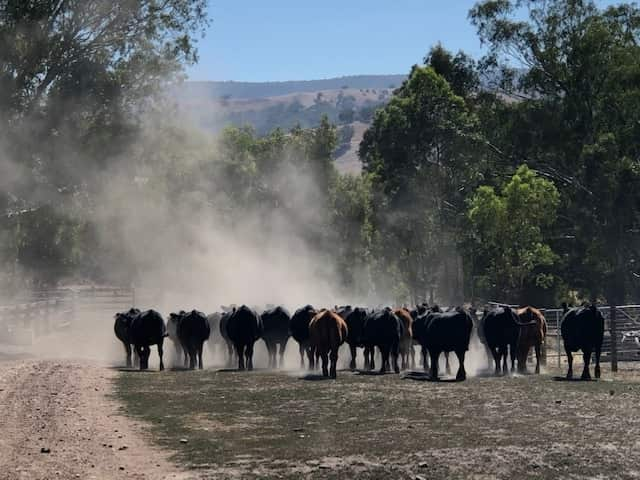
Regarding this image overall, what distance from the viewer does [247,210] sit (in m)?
85.0

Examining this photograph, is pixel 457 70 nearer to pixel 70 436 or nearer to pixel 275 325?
pixel 275 325

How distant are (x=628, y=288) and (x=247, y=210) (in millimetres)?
31386

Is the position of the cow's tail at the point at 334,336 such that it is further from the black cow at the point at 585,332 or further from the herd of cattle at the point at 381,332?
the black cow at the point at 585,332

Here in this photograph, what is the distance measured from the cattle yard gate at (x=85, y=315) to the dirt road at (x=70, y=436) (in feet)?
53.9

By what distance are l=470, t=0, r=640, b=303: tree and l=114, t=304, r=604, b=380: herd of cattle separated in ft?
98.5

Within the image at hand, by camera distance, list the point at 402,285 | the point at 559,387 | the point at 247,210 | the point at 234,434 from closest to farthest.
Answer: the point at 234,434 → the point at 559,387 → the point at 247,210 → the point at 402,285

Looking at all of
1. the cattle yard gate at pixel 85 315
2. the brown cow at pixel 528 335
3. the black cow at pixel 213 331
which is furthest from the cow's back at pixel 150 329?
the cattle yard gate at pixel 85 315

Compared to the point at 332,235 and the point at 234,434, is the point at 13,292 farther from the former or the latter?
the point at 234,434

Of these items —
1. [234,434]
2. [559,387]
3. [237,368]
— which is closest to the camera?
[234,434]

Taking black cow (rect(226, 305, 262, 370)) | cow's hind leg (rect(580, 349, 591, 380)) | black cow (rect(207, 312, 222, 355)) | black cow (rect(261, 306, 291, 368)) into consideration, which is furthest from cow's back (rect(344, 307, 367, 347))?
black cow (rect(207, 312, 222, 355))

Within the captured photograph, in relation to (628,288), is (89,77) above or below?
above

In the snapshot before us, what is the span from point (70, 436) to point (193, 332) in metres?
15.7

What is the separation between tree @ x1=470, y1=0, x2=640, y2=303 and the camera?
62250 mm

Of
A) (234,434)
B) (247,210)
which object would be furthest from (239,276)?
(234,434)
